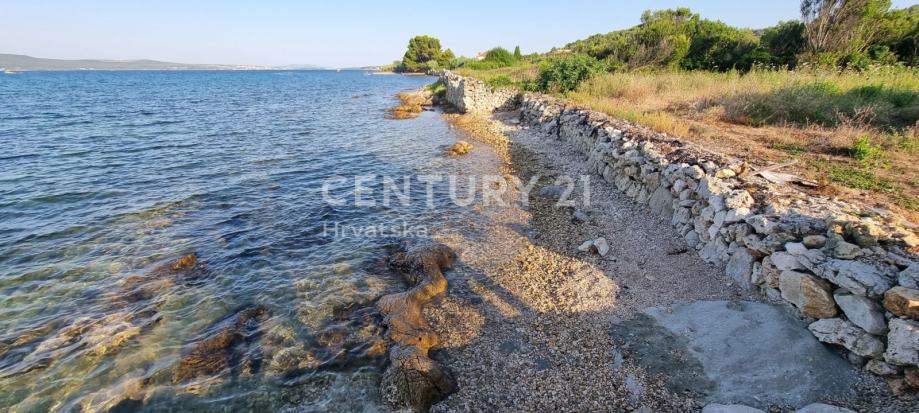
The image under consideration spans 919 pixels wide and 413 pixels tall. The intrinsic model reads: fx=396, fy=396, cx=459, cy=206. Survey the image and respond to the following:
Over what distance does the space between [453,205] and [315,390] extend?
25.4 ft

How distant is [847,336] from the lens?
Answer: 187 inches

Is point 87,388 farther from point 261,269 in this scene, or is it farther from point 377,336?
point 377,336

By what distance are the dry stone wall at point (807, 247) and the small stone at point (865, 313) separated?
1 cm

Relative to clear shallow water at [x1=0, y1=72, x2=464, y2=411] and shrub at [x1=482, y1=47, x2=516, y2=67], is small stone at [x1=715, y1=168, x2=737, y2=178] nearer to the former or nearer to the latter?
clear shallow water at [x1=0, y1=72, x2=464, y2=411]

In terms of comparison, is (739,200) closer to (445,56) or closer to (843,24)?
(843,24)

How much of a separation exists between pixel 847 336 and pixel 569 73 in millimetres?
23739

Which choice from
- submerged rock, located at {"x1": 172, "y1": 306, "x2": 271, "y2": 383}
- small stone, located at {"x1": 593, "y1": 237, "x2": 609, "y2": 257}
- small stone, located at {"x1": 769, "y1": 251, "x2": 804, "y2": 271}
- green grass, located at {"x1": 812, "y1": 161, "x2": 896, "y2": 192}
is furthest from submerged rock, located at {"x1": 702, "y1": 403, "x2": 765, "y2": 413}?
green grass, located at {"x1": 812, "y1": 161, "x2": 896, "y2": 192}

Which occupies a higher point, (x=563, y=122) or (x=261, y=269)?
(x=563, y=122)

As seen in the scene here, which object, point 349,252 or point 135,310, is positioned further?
point 349,252

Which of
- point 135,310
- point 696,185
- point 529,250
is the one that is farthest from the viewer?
point 529,250

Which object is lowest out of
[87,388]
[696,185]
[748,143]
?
[87,388]

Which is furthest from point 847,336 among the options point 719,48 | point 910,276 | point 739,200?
point 719,48

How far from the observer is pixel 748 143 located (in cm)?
1127

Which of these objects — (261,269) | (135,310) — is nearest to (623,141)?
(261,269)
